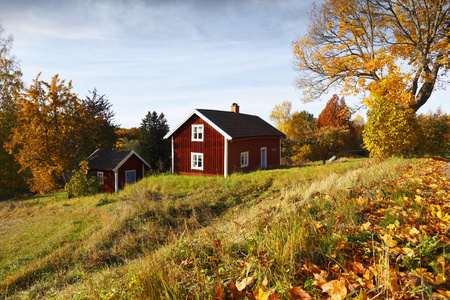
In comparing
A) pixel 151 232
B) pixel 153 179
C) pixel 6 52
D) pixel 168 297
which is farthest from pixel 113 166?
pixel 168 297

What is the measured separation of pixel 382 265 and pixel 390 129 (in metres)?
13.6

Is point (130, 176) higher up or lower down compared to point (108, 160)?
lower down

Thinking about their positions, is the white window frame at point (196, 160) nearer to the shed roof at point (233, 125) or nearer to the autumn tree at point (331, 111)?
the shed roof at point (233, 125)

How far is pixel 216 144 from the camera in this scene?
63.4ft

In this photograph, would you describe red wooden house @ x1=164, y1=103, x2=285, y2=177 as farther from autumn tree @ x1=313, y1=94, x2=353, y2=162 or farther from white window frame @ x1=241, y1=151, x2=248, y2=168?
autumn tree @ x1=313, y1=94, x2=353, y2=162

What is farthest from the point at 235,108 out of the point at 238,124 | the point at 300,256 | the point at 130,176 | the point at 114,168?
the point at 300,256

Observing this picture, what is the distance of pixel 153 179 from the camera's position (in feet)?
63.6

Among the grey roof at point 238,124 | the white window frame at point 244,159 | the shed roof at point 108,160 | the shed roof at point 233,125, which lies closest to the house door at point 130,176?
the shed roof at point 108,160

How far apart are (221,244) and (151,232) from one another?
21.3 ft

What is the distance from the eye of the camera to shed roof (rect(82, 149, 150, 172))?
22.8 m

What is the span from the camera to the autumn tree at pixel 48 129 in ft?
68.0

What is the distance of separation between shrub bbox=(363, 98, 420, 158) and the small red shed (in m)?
20.1

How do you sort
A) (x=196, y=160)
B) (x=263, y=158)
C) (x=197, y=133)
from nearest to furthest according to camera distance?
(x=197, y=133) → (x=196, y=160) → (x=263, y=158)

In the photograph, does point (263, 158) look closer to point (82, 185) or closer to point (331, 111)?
point (82, 185)
